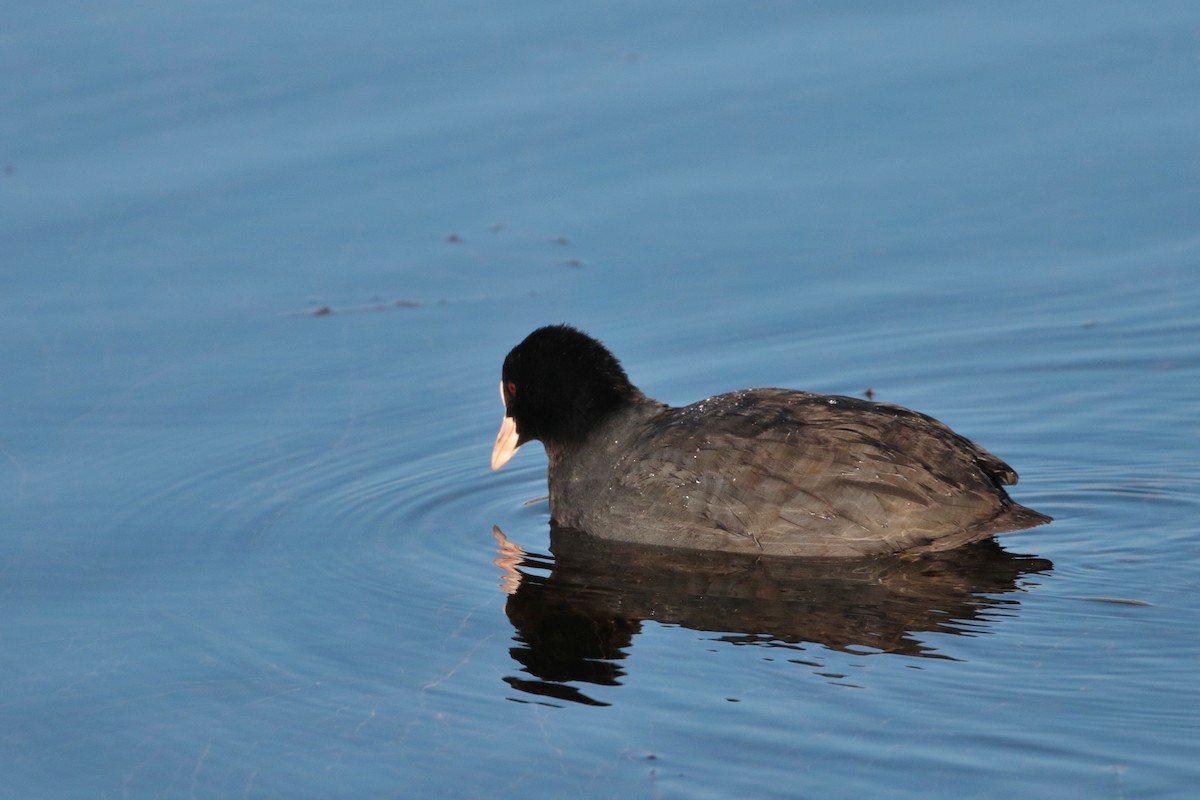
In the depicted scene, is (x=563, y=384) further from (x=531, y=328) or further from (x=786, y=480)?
(x=531, y=328)

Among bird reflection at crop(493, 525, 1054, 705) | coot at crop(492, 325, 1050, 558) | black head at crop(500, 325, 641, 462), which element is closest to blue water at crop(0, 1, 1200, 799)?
bird reflection at crop(493, 525, 1054, 705)

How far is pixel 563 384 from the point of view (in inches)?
342

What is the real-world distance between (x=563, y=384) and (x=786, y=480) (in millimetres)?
1382

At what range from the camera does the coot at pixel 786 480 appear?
25.2ft

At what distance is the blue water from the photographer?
20.6 feet

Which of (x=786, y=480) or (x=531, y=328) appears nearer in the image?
(x=786, y=480)

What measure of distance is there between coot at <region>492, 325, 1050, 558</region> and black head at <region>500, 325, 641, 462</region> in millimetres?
86

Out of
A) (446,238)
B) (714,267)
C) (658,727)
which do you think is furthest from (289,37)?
(658,727)

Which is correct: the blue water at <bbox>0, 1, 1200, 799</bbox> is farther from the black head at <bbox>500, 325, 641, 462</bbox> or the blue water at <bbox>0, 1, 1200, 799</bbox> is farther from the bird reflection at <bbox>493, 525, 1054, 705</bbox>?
the black head at <bbox>500, 325, 641, 462</bbox>

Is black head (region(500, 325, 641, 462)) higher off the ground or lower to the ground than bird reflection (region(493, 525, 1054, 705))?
higher

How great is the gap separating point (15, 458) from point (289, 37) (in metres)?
5.55

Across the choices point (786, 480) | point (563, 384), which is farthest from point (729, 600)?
point (563, 384)

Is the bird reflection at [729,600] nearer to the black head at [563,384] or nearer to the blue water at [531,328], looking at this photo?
the blue water at [531,328]

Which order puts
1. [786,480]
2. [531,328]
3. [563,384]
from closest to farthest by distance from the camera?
1. [786,480]
2. [563,384]
3. [531,328]
